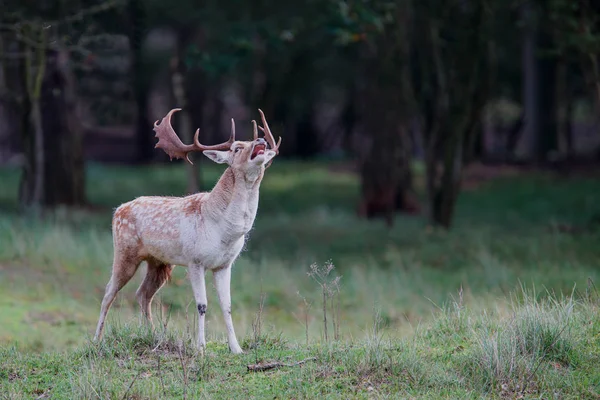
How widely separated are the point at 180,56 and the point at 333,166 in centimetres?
1337

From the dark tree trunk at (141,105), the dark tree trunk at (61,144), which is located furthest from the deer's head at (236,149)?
the dark tree trunk at (141,105)

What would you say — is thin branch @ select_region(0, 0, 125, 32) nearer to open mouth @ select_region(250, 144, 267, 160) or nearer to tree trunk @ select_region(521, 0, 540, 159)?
open mouth @ select_region(250, 144, 267, 160)

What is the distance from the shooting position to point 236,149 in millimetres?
8492

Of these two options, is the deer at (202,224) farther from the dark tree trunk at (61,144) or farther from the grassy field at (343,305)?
the dark tree trunk at (61,144)

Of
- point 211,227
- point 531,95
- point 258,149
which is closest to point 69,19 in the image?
point 211,227

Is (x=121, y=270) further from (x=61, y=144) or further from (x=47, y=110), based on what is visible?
(x=47, y=110)

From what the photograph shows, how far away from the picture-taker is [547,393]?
7551mm

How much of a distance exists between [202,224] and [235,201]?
1.25 ft

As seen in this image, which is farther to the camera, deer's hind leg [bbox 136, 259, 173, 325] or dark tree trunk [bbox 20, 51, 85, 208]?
dark tree trunk [bbox 20, 51, 85, 208]

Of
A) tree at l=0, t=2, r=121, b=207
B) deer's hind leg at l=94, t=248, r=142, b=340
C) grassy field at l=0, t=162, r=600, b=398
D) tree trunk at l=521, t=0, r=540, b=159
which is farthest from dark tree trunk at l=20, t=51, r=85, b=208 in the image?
tree trunk at l=521, t=0, r=540, b=159

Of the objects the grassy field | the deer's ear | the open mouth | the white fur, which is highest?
the open mouth

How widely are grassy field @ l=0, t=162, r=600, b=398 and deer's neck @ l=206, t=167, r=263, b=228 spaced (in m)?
0.82

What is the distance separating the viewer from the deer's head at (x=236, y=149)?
323 inches

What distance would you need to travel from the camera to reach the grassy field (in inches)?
303
